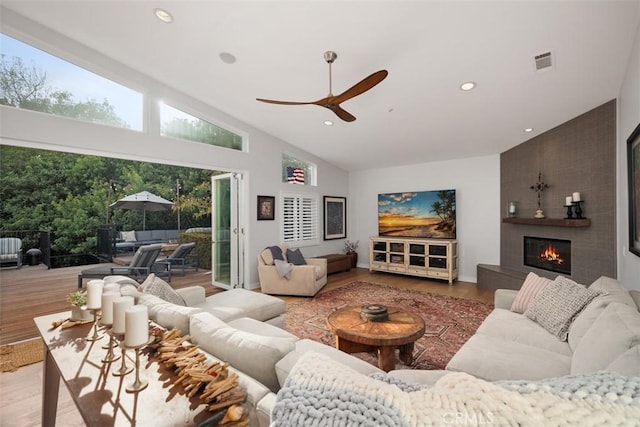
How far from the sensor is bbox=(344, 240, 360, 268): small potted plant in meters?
6.95

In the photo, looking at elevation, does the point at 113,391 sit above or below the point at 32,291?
above

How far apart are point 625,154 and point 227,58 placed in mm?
4313

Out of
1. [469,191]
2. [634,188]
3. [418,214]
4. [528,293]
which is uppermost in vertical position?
[469,191]

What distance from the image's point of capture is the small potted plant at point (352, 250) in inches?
273

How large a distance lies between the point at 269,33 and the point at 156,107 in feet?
7.23

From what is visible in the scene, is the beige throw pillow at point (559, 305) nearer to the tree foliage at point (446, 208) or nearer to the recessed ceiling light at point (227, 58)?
the tree foliage at point (446, 208)

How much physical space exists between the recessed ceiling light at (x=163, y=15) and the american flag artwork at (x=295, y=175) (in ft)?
11.4

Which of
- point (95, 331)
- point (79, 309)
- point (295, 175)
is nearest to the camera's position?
point (95, 331)

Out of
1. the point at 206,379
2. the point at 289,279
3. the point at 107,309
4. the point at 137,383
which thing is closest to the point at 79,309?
the point at 107,309

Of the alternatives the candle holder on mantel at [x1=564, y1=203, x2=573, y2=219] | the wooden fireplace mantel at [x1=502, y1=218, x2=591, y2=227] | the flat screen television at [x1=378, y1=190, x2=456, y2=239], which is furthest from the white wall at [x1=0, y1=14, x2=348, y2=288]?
the candle holder on mantel at [x1=564, y1=203, x2=573, y2=219]

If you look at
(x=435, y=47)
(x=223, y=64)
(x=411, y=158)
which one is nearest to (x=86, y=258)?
(x=223, y=64)

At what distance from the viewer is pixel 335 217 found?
277 inches

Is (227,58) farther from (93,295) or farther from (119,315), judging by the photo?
(119,315)

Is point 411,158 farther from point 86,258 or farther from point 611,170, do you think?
Answer: point 86,258
